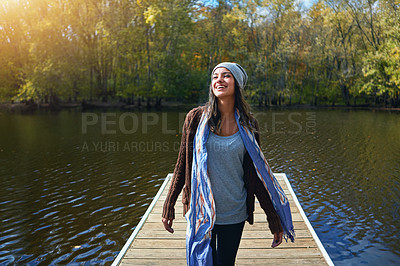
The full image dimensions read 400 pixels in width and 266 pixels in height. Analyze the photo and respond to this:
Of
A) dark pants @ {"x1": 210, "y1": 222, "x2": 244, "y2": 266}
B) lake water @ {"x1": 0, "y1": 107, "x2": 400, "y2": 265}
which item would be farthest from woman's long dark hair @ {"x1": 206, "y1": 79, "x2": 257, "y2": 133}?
lake water @ {"x1": 0, "y1": 107, "x2": 400, "y2": 265}

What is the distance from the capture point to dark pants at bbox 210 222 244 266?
2.03 meters

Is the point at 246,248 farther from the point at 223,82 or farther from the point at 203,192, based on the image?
the point at 223,82

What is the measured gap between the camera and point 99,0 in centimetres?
3388

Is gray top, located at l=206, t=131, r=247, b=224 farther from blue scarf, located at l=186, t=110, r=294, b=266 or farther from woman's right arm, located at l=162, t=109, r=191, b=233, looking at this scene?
woman's right arm, located at l=162, t=109, r=191, b=233

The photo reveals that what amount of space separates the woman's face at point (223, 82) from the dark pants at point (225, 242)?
0.83 metres

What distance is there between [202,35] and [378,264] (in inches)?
1396

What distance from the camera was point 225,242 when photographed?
2064 mm

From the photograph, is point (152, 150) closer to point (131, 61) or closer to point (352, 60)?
point (131, 61)

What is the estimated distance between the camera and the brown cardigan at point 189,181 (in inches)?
81.8

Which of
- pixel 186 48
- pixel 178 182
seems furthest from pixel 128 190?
pixel 186 48

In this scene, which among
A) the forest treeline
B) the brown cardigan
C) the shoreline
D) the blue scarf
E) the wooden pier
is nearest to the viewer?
the blue scarf

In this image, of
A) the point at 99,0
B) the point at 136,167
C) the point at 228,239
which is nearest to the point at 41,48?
the point at 99,0

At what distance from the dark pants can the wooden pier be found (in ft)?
4.87

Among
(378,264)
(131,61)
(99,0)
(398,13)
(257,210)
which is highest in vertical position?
(99,0)
